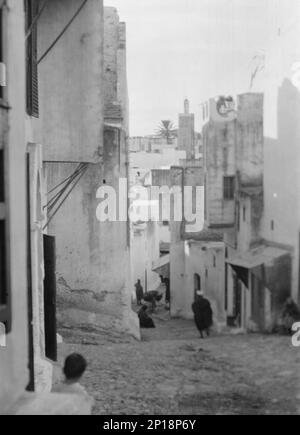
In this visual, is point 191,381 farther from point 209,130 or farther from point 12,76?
point 209,130

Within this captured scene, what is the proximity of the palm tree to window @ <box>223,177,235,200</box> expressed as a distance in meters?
15.7

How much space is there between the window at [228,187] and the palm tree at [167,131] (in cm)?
1569

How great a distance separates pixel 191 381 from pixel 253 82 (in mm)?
4511

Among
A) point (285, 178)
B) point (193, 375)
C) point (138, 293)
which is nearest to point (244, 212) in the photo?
point (285, 178)

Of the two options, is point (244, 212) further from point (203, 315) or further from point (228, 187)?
point (203, 315)

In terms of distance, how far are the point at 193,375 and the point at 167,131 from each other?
1954 cm

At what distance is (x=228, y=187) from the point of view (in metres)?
9.54

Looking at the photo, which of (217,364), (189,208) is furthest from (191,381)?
(189,208)

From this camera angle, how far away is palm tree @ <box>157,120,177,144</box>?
2541 centimetres

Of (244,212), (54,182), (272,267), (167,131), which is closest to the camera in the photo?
(272,267)

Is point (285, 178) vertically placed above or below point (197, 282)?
A: above

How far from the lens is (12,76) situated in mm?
3455

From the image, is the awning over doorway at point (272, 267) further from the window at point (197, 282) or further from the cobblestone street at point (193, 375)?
the window at point (197, 282)

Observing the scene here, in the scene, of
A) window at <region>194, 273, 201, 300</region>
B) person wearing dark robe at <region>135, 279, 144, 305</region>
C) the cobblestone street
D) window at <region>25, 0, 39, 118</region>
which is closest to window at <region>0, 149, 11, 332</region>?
window at <region>25, 0, 39, 118</region>
